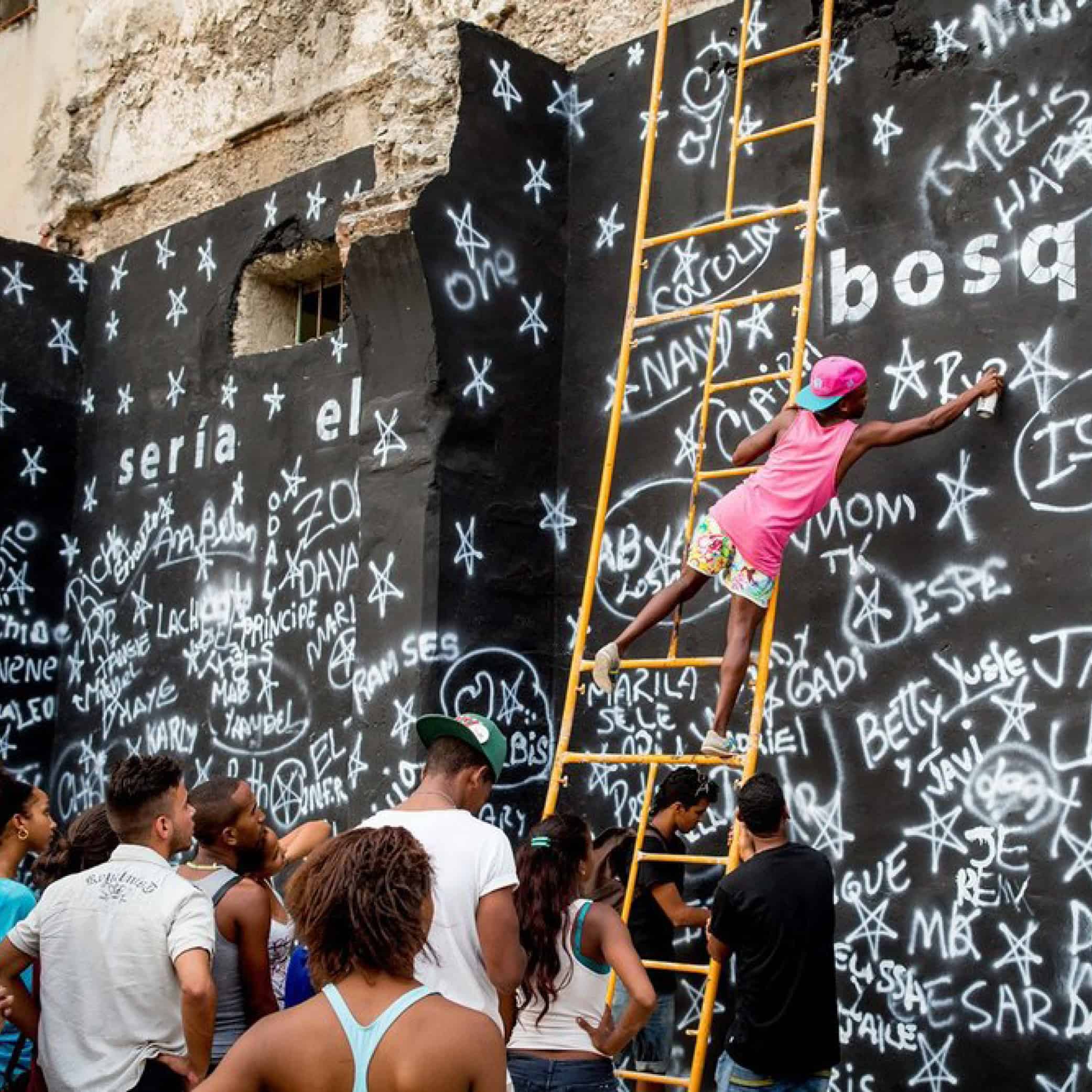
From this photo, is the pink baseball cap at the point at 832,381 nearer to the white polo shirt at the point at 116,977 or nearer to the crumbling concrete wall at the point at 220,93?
the crumbling concrete wall at the point at 220,93

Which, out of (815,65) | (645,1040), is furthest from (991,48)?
(645,1040)

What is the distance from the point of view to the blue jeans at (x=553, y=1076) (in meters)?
4.62

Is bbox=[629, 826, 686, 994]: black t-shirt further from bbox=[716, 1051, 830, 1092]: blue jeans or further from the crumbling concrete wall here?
the crumbling concrete wall

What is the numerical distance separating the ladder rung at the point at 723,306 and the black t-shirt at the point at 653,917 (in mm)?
2260

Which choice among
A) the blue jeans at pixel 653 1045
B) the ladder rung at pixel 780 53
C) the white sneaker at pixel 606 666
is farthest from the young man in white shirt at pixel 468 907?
the ladder rung at pixel 780 53

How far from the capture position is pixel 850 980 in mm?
6215

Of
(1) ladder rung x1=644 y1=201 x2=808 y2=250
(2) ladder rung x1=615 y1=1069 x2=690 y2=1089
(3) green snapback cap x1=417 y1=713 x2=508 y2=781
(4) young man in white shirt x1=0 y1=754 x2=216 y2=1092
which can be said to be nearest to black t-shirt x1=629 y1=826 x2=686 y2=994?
(2) ladder rung x1=615 y1=1069 x2=690 y2=1089

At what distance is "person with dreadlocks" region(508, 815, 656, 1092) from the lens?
4.64m

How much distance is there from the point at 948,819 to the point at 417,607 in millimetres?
2620

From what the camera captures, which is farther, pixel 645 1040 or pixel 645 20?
pixel 645 20

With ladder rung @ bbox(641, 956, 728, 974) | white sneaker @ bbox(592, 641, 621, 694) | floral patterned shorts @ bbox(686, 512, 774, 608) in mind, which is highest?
floral patterned shorts @ bbox(686, 512, 774, 608)

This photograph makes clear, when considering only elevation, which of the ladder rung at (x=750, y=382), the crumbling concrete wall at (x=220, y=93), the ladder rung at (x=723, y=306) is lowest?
the ladder rung at (x=750, y=382)

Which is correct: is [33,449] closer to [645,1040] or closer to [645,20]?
[645,20]

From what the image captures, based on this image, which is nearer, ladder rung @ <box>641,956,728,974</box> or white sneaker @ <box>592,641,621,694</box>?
ladder rung @ <box>641,956,728,974</box>
